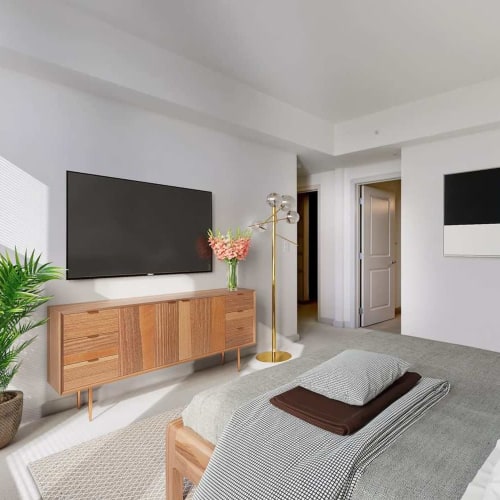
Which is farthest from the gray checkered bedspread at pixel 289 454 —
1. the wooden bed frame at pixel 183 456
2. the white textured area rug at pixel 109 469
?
the white textured area rug at pixel 109 469

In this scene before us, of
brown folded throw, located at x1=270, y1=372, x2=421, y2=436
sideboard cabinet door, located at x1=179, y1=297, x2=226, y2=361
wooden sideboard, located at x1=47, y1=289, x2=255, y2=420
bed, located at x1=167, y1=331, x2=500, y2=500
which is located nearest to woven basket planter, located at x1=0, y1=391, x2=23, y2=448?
wooden sideboard, located at x1=47, y1=289, x2=255, y2=420

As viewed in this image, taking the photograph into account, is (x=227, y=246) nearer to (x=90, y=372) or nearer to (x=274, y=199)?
(x=274, y=199)

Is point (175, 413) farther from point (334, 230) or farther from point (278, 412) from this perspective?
point (334, 230)

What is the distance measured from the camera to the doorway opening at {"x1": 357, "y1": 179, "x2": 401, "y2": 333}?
5.54 metres

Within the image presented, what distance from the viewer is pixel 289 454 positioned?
1.08m

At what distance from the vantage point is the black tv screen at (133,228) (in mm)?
2812

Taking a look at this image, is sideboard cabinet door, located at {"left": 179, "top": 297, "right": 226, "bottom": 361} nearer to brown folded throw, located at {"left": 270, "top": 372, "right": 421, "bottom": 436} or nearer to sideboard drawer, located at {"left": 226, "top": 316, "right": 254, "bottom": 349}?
sideboard drawer, located at {"left": 226, "top": 316, "right": 254, "bottom": 349}

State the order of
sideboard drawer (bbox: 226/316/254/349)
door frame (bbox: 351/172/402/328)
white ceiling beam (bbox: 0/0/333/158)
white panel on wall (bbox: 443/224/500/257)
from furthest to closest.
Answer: door frame (bbox: 351/172/402/328), white panel on wall (bbox: 443/224/500/257), sideboard drawer (bbox: 226/316/254/349), white ceiling beam (bbox: 0/0/333/158)

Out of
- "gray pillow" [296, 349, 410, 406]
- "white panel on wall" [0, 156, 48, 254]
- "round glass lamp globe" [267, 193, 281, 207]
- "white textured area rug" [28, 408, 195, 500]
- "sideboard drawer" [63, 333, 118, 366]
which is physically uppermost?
"round glass lamp globe" [267, 193, 281, 207]

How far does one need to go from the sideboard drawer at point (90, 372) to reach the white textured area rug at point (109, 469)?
1.29ft

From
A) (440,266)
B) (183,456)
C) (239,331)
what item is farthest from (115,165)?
(440,266)

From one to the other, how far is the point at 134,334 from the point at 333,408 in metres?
1.85

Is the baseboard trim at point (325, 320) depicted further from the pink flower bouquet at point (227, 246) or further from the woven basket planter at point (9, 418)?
the woven basket planter at point (9, 418)

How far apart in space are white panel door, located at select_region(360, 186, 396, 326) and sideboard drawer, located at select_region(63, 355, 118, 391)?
395cm
